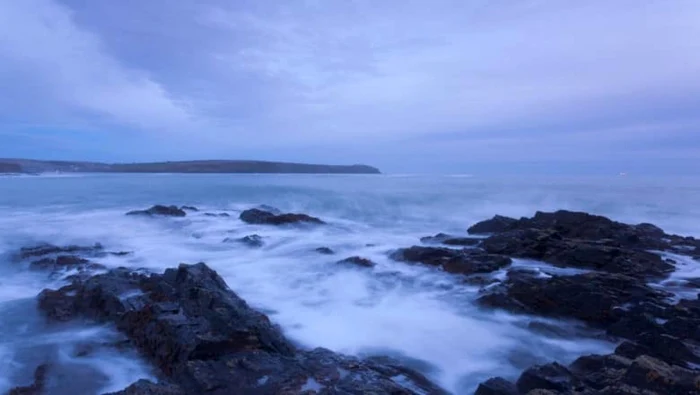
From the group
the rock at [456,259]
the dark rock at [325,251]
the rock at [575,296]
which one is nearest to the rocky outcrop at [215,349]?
the rock at [575,296]

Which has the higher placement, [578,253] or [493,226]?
[578,253]

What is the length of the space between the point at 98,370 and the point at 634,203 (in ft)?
124

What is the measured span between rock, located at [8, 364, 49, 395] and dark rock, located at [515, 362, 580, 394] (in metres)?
5.81

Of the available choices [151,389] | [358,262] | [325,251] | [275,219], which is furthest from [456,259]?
[275,219]

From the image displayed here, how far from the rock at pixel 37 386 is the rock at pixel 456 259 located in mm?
8460

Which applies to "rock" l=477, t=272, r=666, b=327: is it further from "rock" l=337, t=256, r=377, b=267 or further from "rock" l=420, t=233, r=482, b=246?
"rock" l=420, t=233, r=482, b=246

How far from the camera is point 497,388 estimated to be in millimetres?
5195

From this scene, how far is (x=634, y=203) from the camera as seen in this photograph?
34.1 metres

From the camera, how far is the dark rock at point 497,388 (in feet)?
16.9

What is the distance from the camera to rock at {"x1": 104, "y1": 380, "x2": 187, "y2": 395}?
459cm

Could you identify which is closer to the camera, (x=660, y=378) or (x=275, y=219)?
(x=660, y=378)

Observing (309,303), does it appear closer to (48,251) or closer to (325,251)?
(325,251)

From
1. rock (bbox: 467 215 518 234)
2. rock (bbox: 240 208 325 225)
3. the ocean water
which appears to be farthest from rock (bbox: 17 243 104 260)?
rock (bbox: 467 215 518 234)

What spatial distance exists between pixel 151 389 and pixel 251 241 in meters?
10.5
